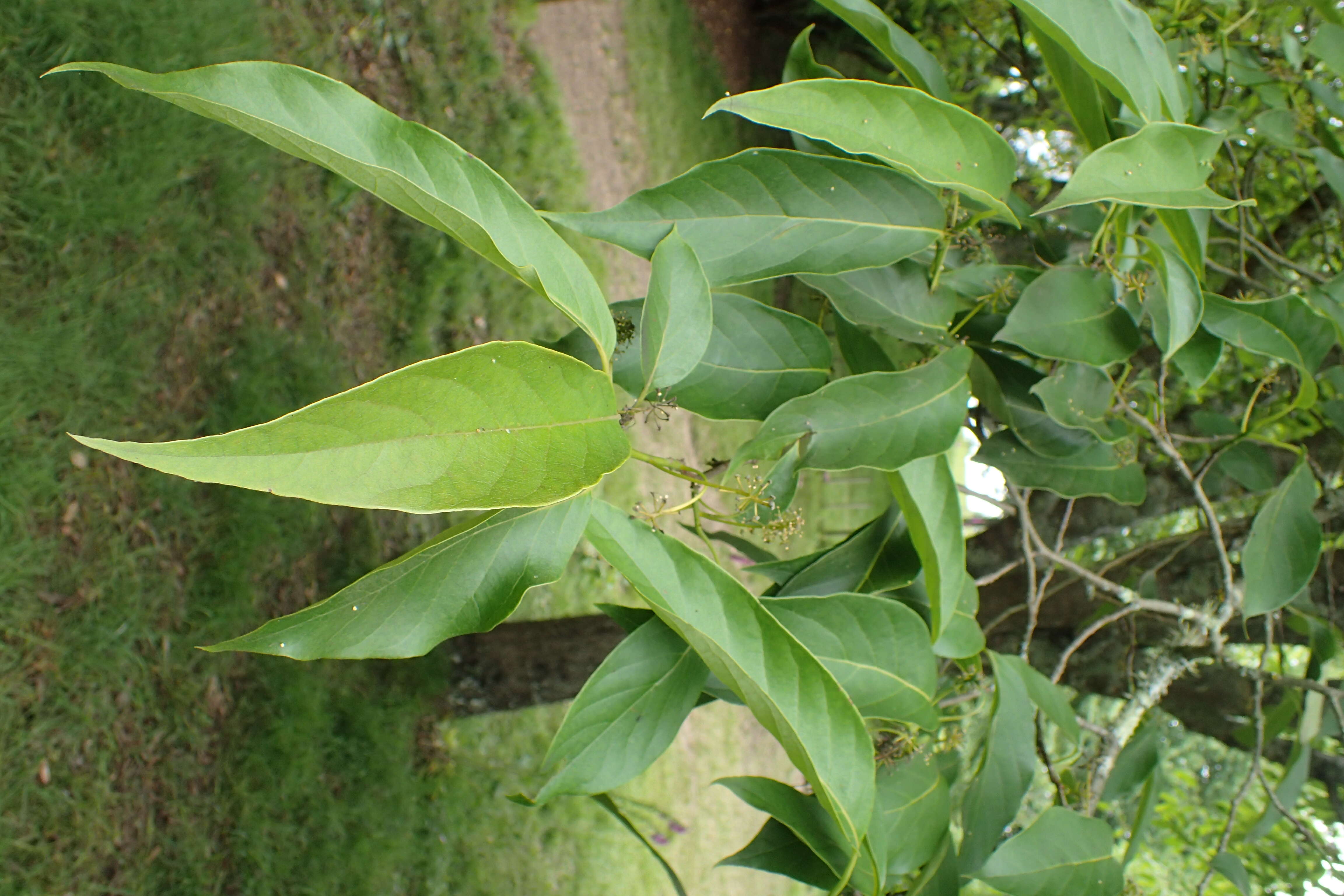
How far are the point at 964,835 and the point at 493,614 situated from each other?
29.5 inches

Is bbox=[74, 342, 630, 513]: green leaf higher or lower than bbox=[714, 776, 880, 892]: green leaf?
higher

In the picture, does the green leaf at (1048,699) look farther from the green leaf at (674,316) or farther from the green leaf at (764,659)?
the green leaf at (674,316)

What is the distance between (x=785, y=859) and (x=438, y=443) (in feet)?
2.66

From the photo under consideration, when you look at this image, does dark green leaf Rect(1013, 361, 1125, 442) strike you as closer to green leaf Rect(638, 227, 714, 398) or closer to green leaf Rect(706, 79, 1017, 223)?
green leaf Rect(706, 79, 1017, 223)

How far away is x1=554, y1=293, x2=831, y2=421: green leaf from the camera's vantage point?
97 centimetres

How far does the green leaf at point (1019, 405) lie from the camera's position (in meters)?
1.20

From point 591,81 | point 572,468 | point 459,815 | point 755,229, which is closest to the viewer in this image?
point 572,468

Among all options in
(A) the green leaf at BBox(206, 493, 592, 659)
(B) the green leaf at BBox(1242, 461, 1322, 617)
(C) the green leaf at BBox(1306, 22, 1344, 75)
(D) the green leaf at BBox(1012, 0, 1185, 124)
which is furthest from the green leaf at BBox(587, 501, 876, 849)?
(C) the green leaf at BBox(1306, 22, 1344, 75)

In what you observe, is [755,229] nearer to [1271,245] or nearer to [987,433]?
[987,433]

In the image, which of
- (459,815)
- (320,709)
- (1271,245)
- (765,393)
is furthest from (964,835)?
(459,815)

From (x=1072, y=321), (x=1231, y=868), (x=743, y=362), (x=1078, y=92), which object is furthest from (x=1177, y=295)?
(x=1231, y=868)

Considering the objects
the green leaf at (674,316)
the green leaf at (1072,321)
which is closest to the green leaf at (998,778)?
the green leaf at (1072,321)

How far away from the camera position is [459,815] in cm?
336

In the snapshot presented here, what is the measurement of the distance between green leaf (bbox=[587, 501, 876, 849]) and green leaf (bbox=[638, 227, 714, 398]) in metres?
0.15
